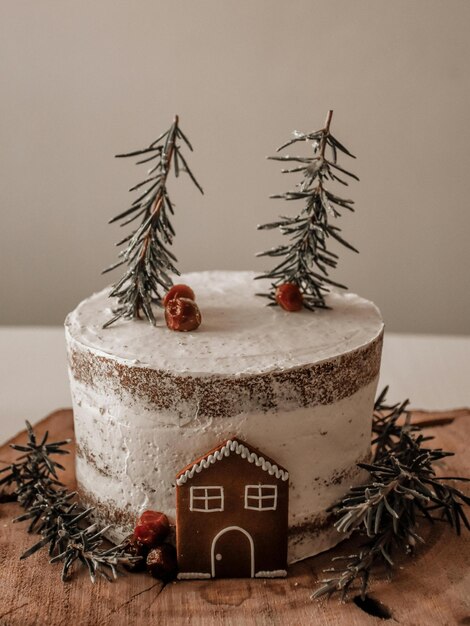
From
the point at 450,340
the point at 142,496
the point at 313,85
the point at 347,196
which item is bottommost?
the point at 450,340

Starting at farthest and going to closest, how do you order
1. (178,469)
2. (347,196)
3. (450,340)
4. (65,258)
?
(65,258) → (347,196) → (450,340) → (178,469)

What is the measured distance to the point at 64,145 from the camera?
3031mm

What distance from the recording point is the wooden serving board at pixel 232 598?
1.33 m

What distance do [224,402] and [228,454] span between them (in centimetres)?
8

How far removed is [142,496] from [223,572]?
0.61ft

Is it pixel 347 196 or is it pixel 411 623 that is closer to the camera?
pixel 411 623

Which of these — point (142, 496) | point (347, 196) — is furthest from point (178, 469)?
point (347, 196)

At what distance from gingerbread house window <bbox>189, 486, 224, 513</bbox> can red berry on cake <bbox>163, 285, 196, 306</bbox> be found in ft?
1.16

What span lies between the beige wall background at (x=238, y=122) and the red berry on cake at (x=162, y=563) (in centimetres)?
171

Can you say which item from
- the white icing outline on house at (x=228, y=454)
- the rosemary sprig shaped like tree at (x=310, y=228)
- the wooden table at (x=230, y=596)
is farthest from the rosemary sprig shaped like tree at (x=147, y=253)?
the wooden table at (x=230, y=596)

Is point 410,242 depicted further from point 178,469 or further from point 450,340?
point 178,469

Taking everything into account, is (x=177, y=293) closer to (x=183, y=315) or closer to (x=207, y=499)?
(x=183, y=315)

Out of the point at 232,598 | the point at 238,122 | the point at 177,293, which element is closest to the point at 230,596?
the point at 232,598

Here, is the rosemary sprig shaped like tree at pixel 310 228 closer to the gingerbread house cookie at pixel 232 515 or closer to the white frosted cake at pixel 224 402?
the white frosted cake at pixel 224 402
